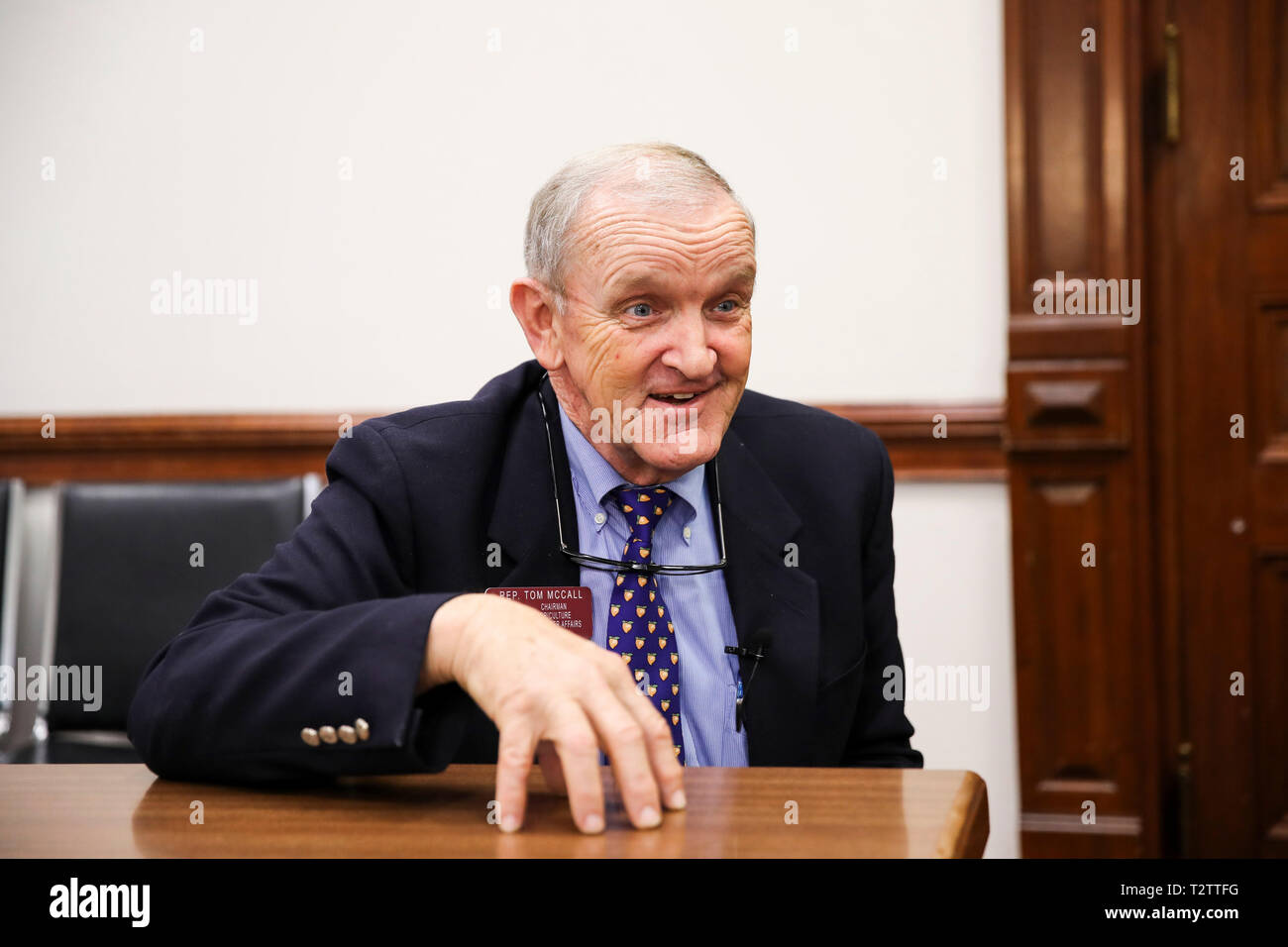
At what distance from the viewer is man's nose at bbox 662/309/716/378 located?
1724 millimetres

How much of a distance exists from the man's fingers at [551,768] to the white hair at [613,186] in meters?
0.83

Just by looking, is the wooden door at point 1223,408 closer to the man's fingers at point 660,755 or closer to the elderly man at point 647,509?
the elderly man at point 647,509

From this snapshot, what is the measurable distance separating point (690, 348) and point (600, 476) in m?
0.25

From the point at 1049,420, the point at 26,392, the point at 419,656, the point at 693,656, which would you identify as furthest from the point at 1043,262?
the point at 26,392

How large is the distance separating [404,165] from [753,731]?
2.50 meters

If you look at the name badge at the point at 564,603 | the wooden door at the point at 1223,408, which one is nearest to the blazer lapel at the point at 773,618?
the name badge at the point at 564,603

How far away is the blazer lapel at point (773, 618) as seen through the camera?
1.74 meters

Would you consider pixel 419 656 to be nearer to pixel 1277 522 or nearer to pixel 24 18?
pixel 1277 522

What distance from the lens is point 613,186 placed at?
178 cm

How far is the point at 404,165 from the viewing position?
3.74 m

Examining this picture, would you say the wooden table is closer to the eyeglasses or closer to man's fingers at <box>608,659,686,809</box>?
man's fingers at <box>608,659,686,809</box>

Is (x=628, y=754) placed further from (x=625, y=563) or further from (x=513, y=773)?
(x=625, y=563)

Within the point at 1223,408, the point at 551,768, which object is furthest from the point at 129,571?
the point at 1223,408

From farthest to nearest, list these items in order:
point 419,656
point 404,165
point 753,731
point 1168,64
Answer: point 404,165 < point 1168,64 < point 753,731 < point 419,656
